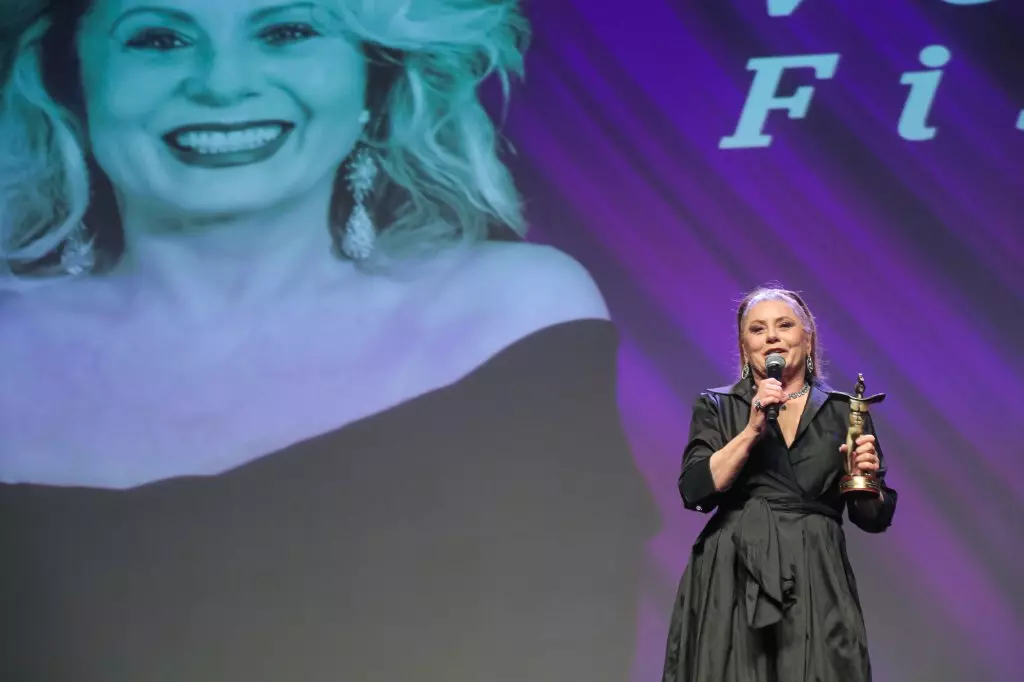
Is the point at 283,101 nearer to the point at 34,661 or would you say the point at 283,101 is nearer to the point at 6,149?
the point at 6,149

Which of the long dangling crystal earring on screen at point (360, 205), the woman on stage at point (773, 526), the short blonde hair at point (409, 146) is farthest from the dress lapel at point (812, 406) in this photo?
the long dangling crystal earring on screen at point (360, 205)

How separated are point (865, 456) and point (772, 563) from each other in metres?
0.24

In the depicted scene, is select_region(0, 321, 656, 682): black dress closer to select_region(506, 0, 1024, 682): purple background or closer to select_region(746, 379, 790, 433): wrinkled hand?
select_region(506, 0, 1024, 682): purple background

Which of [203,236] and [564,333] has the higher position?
[203,236]

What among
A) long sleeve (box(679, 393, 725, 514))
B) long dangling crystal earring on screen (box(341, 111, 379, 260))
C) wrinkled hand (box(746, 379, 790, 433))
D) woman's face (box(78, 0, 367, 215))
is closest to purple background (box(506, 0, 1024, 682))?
long dangling crystal earring on screen (box(341, 111, 379, 260))

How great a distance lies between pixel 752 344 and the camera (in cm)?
218

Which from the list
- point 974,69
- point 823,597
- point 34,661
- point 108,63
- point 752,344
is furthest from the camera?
point 108,63

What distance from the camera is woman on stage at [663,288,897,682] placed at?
1994 mm

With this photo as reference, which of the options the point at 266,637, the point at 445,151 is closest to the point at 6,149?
the point at 445,151

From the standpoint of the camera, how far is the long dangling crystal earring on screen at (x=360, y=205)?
365 centimetres

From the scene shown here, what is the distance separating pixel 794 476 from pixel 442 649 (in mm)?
1605

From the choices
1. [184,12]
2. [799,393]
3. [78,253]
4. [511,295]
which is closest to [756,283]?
[511,295]

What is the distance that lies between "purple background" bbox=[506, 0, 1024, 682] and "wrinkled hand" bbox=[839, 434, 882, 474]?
1.29 metres

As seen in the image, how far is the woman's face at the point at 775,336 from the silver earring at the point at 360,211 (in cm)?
172
